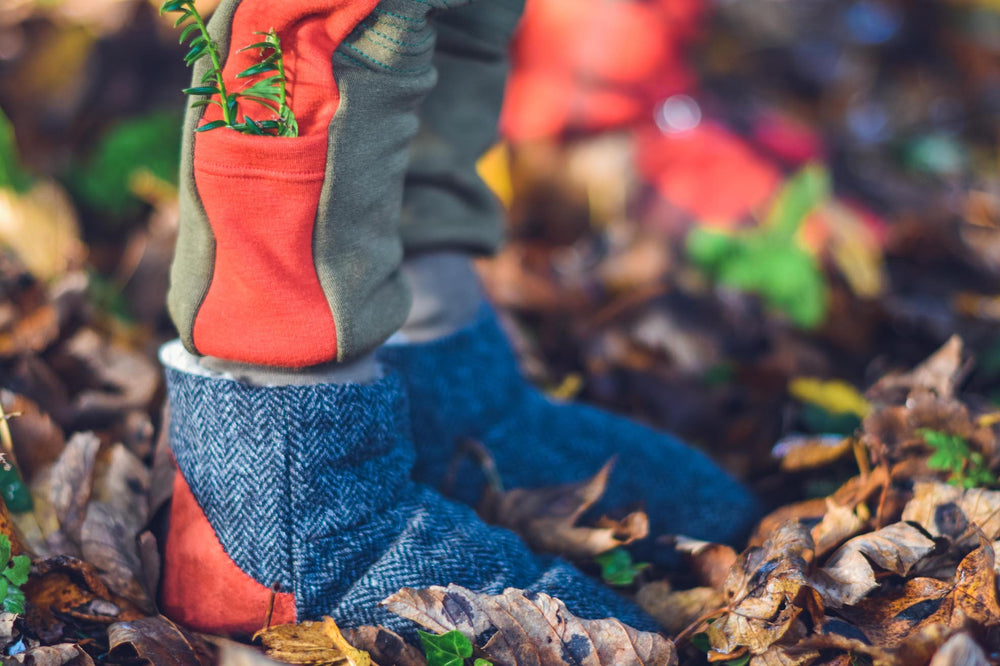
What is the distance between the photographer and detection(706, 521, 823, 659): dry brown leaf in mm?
961

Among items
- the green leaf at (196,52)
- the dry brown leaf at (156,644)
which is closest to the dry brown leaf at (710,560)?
the dry brown leaf at (156,644)

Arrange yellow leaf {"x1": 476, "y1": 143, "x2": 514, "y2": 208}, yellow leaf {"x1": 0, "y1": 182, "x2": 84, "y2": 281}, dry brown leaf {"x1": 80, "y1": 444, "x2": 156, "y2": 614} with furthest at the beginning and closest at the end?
1. yellow leaf {"x1": 476, "y1": 143, "x2": 514, "y2": 208}
2. yellow leaf {"x1": 0, "y1": 182, "x2": 84, "y2": 281}
3. dry brown leaf {"x1": 80, "y1": 444, "x2": 156, "y2": 614}

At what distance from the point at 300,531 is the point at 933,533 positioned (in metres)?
0.83

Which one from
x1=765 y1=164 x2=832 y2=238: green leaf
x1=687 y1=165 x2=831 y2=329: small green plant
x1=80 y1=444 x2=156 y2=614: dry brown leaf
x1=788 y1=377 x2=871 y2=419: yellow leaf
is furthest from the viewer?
x1=765 y1=164 x2=832 y2=238: green leaf

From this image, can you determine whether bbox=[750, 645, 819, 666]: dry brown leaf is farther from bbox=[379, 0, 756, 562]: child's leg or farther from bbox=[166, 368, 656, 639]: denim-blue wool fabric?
bbox=[379, 0, 756, 562]: child's leg

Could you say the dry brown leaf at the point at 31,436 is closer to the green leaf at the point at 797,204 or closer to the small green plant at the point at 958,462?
the small green plant at the point at 958,462

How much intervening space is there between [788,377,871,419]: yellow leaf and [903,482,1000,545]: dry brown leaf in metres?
0.43

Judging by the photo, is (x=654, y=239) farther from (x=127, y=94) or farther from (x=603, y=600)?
(x=127, y=94)

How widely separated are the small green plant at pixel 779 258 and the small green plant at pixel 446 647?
4.68ft

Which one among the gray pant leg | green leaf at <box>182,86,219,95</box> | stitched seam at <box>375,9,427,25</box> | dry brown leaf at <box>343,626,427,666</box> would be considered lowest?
dry brown leaf at <box>343,626,427,666</box>

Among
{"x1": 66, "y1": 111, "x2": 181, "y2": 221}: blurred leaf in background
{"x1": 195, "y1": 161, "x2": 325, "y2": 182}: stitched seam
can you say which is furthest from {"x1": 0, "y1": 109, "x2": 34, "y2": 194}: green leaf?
{"x1": 195, "y1": 161, "x2": 325, "y2": 182}: stitched seam

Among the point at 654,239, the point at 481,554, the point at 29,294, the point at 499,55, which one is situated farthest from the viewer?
the point at 654,239

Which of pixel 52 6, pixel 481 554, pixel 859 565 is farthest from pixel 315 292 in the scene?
pixel 52 6

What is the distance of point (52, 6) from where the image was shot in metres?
2.44
